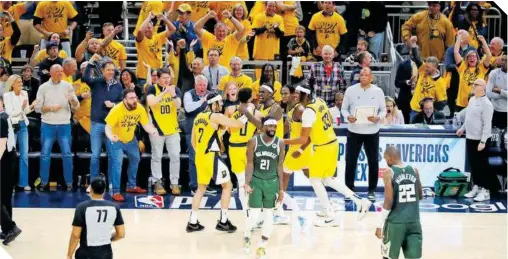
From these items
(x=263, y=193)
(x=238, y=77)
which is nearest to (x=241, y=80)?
(x=238, y=77)

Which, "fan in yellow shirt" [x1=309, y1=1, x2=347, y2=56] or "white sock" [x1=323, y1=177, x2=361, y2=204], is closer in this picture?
"white sock" [x1=323, y1=177, x2=361, y2=204]

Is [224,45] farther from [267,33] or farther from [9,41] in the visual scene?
[9,41]

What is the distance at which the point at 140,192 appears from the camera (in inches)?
680

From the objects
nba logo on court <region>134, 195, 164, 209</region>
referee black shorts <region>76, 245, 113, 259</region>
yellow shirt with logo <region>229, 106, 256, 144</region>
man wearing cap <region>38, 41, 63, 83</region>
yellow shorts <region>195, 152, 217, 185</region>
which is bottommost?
nba logo on court <region>134, 195, 164, 209</region>

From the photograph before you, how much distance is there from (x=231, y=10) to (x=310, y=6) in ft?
6.39

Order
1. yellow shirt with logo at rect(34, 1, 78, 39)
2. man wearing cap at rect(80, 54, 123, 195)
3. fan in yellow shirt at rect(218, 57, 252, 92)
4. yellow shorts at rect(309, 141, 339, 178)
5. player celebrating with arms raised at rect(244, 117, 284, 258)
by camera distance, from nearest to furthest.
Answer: player celebrating with arms raised at rect(244, 117, 284, 258) → yellow shorts at rect(309, 141, 339, 178) → man wearing cap at rect(80, 54, 123, 195) → fan in yellow shirt at rect(218, 57, 252, 92) → yellow shirt with logo at rect(34, 1, 78, 39)

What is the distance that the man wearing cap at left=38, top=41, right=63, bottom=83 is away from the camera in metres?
18.1

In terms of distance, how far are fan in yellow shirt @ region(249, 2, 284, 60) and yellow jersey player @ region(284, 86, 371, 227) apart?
446cm

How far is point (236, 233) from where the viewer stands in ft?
49.0

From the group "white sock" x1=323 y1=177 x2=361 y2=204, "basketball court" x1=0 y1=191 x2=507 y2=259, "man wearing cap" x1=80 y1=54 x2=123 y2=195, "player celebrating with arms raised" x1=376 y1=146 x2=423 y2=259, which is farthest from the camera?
"man wearing cap" x1=80 y1=54 x2=123 y2=195

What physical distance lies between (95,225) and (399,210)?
3224 mm

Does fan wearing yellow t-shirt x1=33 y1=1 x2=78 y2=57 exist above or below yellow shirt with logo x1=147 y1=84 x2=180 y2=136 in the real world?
above

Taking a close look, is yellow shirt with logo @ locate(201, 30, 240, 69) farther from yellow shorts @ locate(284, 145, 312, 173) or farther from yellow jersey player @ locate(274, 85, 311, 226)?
yellow shorts @ locate(284, 145, 312, 173)

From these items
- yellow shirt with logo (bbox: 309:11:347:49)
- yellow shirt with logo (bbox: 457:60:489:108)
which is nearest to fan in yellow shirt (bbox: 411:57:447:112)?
yellow shirt with logo (bbox: 457:60:489:108)
